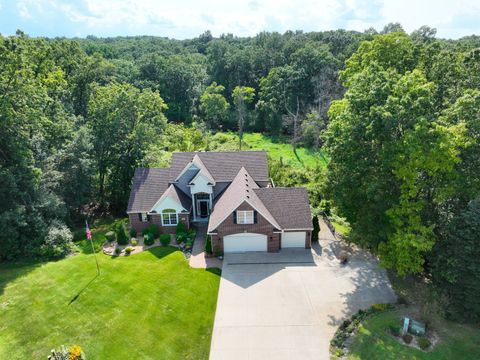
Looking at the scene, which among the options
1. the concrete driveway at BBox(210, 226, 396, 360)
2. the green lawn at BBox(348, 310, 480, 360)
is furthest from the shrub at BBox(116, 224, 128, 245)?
the green lawn at BBox(348, 310, 480, 360)

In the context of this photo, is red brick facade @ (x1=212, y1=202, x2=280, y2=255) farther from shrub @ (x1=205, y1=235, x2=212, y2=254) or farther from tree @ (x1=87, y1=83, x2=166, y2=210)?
tree @ (x1=87, y1=83, x2=166, y2=210)

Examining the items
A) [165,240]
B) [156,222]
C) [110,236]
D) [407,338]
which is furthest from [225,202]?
[407,338]

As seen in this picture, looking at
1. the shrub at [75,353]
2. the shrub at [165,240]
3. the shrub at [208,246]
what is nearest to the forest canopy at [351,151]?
the shrub at [165,240]

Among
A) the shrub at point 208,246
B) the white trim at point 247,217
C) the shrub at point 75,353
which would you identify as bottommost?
the shrub at point 75,353

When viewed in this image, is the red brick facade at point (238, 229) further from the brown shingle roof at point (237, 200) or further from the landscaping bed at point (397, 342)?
the landscaping bed at point (397, 342)

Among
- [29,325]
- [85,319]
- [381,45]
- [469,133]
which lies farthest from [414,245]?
[29,325]

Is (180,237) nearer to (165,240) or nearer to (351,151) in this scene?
(165,240)

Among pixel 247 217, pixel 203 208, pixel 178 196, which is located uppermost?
pixel 178 196
